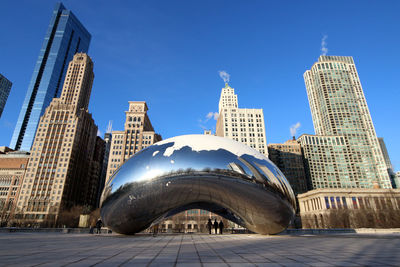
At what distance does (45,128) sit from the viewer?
356 feet

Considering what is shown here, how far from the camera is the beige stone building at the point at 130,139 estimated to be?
344 ft

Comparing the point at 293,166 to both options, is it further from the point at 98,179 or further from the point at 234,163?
the point at 234,163

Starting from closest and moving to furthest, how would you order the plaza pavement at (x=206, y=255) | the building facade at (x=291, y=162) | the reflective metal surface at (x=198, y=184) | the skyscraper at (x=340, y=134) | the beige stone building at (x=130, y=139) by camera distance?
the plaza pavement at (x=206, y=255)
the reflective metal surface at (x=198, y=184)
the beige stone building at (x=130, y=139)
the building facade at (x=291, y=162)
the skyscraper at (x=340, y=134)

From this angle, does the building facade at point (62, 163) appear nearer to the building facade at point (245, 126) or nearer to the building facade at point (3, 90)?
the building facade at point (3, 90)

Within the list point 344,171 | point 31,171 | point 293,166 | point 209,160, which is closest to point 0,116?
point 31,171

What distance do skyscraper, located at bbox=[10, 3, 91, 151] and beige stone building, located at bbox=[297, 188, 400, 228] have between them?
159318 mm

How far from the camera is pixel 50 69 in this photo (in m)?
159

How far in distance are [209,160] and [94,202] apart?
13946 centimetres

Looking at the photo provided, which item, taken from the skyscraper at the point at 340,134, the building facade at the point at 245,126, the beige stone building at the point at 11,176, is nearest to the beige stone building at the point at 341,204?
the building facade at the point at 245,126

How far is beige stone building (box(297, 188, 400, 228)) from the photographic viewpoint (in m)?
55.5

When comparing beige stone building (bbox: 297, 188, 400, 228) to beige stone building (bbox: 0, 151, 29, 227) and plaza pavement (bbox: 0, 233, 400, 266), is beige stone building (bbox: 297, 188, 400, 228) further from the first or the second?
beige stone building (bbox: 0, 151, 29, 227)

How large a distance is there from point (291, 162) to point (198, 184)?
121064mm

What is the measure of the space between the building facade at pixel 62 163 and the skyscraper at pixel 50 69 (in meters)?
34.6

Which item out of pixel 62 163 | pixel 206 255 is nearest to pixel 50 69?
pixel 62 163
